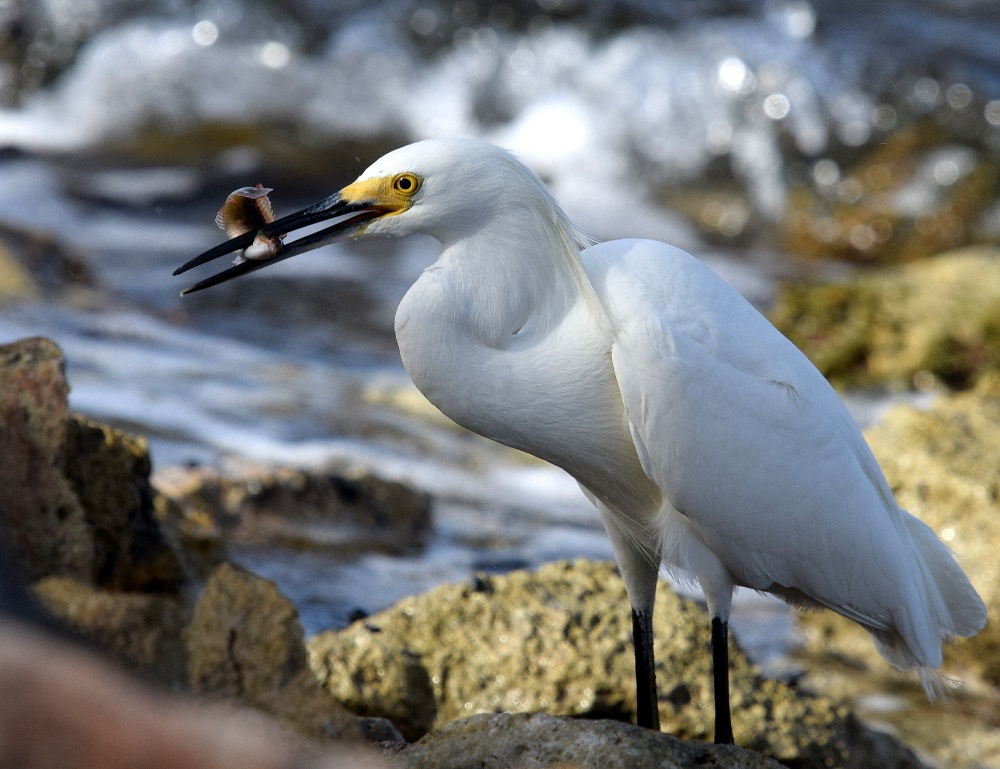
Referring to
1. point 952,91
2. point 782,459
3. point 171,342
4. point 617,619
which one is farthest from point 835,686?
point 952,91

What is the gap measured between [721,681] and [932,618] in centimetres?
84

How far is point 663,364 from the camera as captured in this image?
10.6ft

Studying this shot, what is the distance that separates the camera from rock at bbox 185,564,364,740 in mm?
2980

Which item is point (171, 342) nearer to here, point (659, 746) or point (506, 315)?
point (506, 315)

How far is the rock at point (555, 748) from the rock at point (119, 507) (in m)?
1.34

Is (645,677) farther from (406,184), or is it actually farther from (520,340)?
(406,184)

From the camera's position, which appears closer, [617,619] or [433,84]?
[617,619]

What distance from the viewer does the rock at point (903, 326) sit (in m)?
8.84

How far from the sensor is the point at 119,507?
3.87m

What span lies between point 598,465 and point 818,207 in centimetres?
1209

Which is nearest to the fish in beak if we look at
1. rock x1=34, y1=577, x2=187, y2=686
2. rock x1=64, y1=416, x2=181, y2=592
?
rock x1=64, y1=416, x2=181, y2=592

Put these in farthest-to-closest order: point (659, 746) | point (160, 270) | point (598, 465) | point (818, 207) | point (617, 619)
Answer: point (818, 207) < point (160, 270) < point (617, 619) < point (598, 465) < point (659, 746)

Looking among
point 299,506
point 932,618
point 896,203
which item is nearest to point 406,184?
point 932,618

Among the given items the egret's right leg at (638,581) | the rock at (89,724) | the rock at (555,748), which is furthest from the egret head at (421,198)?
the rock at (89,724)
